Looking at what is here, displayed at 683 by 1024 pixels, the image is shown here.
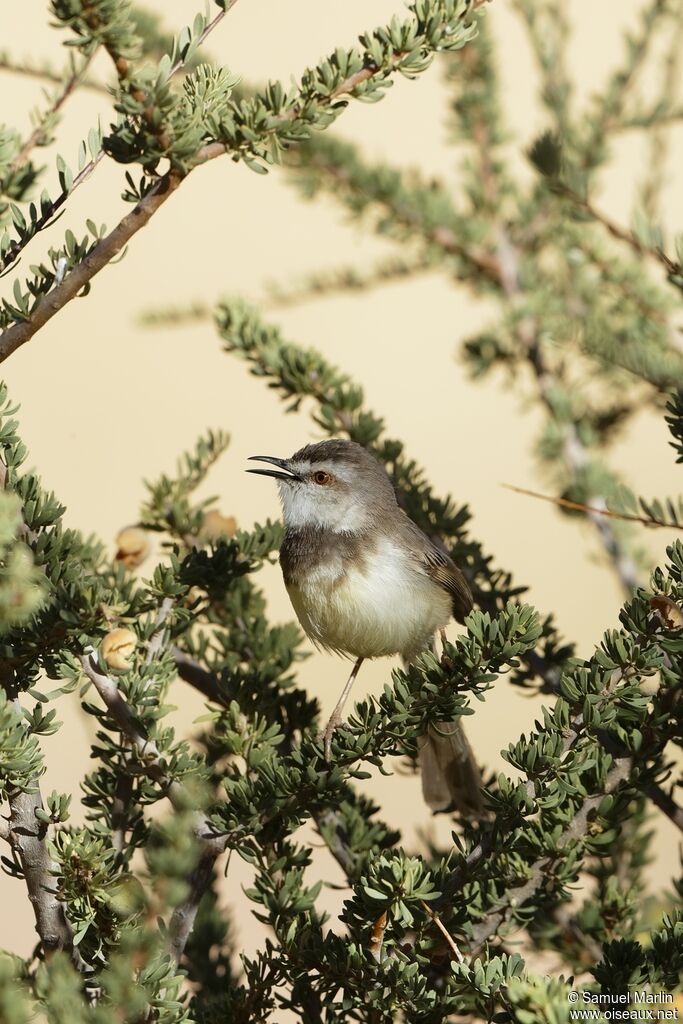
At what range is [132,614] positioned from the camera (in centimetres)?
197

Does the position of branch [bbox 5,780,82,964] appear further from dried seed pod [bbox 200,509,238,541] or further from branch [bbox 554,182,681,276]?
branch [bbox 554,182,681,276]

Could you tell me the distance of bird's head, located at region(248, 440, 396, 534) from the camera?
11.9 feet

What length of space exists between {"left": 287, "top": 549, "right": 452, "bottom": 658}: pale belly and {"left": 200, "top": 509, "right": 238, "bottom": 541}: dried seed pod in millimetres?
805

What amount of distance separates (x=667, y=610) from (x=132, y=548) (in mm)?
1214

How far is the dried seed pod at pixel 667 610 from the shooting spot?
1655 mm

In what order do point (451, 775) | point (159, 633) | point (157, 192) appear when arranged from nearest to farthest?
point (157, 192)
point (159, 633)
point (451, 775)

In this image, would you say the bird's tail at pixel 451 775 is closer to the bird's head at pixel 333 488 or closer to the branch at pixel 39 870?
the bird's head at pixel 333 488

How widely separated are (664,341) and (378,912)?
1855mm

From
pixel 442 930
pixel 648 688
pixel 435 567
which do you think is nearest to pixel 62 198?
pixel 442 930

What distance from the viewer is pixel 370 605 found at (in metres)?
3.29

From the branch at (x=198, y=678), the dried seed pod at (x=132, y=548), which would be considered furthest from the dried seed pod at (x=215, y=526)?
the branch at (x=198, y=678)

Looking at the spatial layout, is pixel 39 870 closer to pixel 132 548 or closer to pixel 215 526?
pixel 132 548

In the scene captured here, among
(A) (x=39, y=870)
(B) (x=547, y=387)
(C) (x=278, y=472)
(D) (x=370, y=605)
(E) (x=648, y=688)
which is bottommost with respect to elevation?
(A) (x=39, y=870)

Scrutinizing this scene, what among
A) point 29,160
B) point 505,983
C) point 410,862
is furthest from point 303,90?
point 505,983
